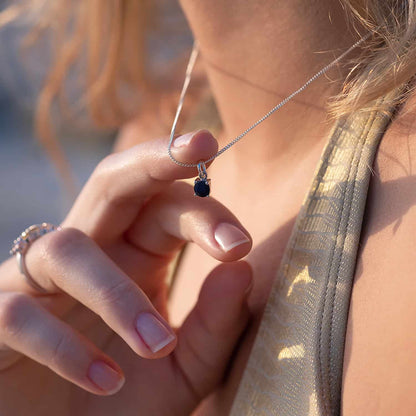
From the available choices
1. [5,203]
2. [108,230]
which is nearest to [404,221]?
[108,230]

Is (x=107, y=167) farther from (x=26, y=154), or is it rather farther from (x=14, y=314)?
(x=26, y=154)

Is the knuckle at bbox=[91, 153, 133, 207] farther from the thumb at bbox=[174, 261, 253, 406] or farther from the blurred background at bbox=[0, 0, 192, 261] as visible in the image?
the blurred background at bbox=[0, 0, 192, 261]

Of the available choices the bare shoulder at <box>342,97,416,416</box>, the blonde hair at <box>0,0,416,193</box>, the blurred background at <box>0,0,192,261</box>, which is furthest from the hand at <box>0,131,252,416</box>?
the blurred background at <box>0,0,192,261</box>

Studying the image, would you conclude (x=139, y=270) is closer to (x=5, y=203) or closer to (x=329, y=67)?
(x=329, y=67)

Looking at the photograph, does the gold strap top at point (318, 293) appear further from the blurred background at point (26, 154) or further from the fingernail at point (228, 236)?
the blurred background at point (26, 154)

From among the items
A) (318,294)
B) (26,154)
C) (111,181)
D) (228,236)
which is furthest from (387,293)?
(26,154)

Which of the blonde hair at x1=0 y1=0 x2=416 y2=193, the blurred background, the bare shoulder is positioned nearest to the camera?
the bare shoulder
